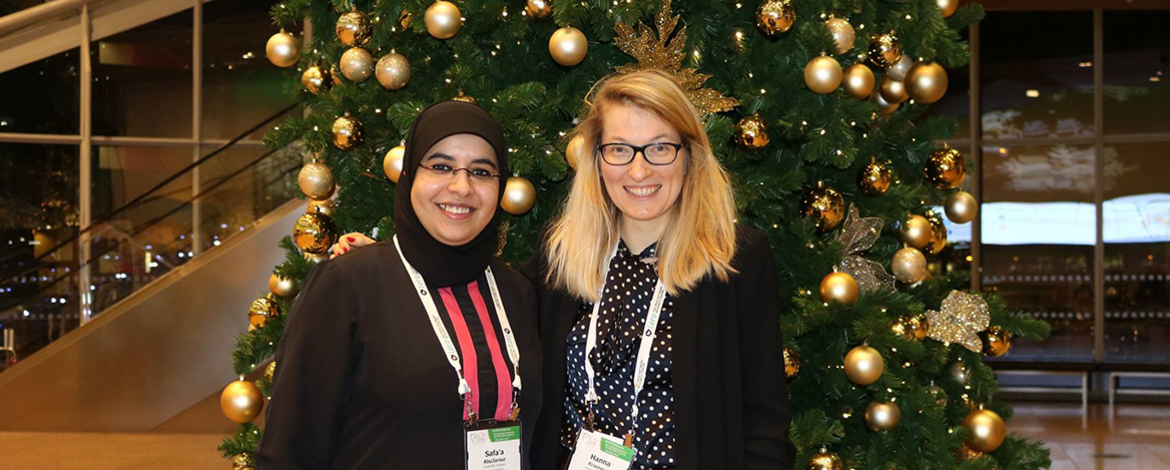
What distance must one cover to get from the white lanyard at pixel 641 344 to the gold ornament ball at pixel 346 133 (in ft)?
4.46

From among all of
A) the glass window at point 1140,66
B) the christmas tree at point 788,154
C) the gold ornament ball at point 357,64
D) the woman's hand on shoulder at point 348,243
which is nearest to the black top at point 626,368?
the woman's hand on shoulder at point 348,243

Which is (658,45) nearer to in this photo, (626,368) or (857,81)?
(857,81)

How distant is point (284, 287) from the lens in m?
3.41

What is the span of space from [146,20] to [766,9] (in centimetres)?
1058

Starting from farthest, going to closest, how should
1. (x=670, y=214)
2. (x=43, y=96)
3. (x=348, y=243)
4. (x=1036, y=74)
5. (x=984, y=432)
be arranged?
(x=1036, y=74), (x=43, y=96), (x=984, y=432), (x=348, y=243), (x=670, y=214)

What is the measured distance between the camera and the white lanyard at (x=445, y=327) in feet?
6.73

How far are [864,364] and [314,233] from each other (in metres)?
1.80

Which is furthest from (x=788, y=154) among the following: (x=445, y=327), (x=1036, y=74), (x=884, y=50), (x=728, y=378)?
(x=1036, y=74)

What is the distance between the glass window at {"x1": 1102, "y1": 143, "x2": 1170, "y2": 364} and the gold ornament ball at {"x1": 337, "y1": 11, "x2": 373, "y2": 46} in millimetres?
11394

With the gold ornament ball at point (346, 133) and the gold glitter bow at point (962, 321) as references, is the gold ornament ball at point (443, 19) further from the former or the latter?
the gold glitter bow at point (962, 321)

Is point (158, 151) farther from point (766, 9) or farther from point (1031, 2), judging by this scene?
point (766, 9)

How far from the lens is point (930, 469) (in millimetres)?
3193

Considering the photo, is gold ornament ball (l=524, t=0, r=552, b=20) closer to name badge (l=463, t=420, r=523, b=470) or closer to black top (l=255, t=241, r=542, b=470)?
black top (l=255, t=241, r=542, b=470)

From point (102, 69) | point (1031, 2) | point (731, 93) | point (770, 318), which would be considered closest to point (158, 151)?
point (102, 69)
